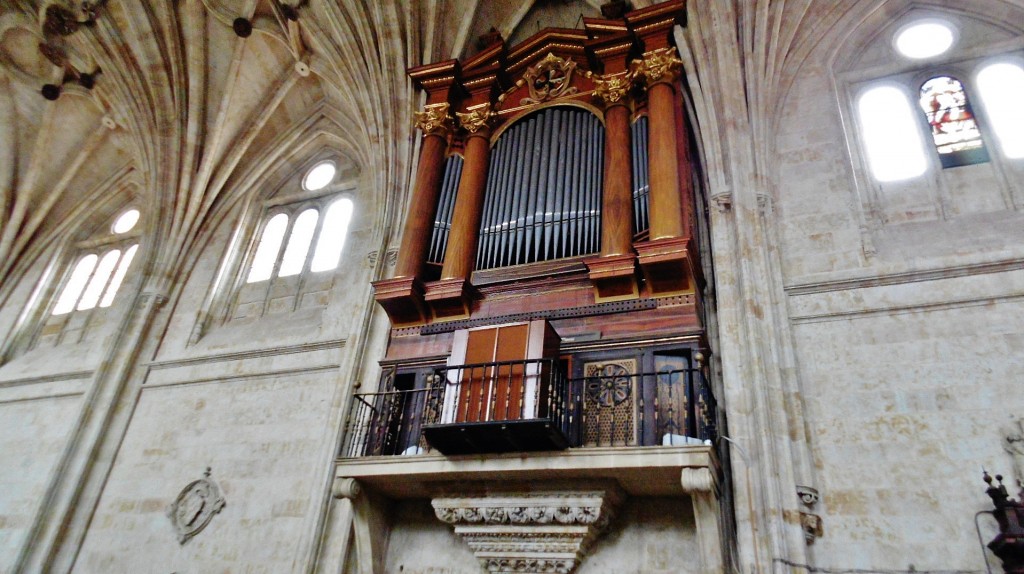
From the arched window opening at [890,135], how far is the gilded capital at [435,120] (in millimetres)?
6289

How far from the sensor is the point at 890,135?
1049 cm

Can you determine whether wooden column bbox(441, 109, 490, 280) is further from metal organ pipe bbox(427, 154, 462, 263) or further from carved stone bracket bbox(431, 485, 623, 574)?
carved stone bracket bbox(431, 485, 623, 574)

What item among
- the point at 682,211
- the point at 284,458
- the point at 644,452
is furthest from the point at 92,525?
the point at 682,211

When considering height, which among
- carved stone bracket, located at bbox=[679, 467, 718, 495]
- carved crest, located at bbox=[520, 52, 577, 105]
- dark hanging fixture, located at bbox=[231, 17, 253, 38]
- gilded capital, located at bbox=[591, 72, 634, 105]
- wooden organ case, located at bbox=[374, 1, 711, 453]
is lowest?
carved stone bracket, located at bbox=[679, 467, 718, 495]

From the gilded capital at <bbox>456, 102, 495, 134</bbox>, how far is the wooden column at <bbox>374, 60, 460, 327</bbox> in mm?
328

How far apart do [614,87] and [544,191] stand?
189 centimetres

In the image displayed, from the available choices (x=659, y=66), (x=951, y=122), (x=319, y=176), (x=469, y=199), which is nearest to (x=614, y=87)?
(x=659, y=66)

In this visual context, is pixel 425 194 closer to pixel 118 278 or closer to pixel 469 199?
pixel 469 199

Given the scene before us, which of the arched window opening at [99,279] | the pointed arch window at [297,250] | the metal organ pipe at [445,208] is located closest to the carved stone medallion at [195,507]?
the pointed arch window at [297,250]

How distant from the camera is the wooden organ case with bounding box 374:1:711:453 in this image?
827cm

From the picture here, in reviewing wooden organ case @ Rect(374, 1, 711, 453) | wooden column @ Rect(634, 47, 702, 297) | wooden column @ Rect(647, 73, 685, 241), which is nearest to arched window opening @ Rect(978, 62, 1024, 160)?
wooden organ case @ Rect(374, 1, 711, 453)

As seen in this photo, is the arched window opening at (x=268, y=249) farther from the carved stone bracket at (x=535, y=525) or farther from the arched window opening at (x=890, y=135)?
the arched window opening at (x=890, y=135)

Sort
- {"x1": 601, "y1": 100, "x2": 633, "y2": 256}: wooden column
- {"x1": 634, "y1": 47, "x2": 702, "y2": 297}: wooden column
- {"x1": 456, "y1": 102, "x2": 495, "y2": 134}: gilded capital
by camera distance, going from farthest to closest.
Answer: {"x1": 456, "y1": 102, "x2": 495, "y2": 134}: gilded capital → {"x1": 601, "y1": 100, "x2": 633, "y2": 256}: wooden column → {"x1": 634, "y1": 47, "x2": 702, "y2": 297}: wooden column

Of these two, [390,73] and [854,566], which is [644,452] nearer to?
[854,566]
